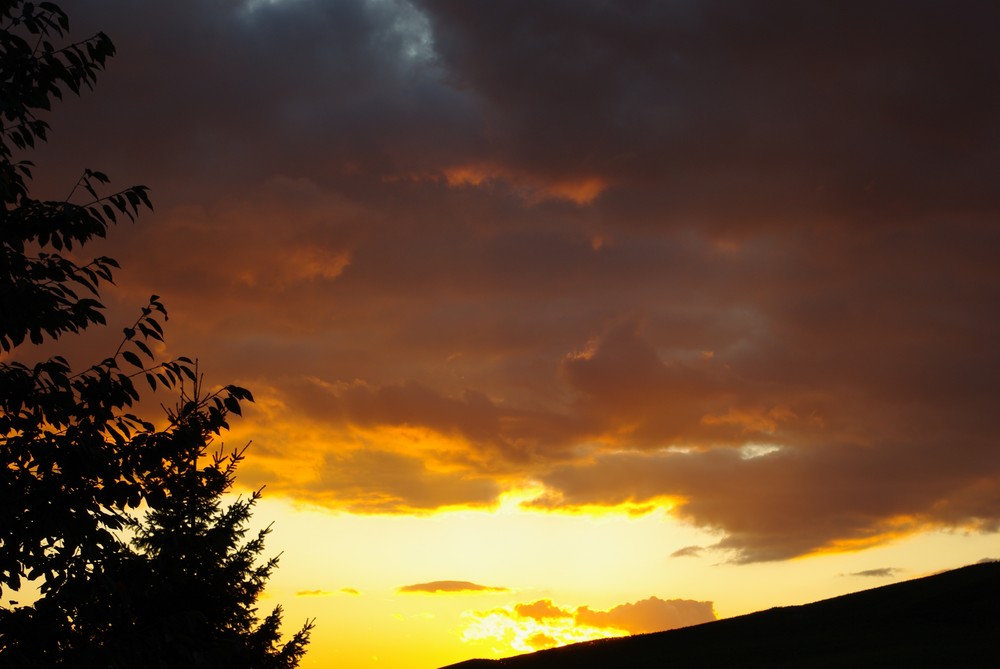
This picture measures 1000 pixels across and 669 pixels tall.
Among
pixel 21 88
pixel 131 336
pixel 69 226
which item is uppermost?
pixel 21 88

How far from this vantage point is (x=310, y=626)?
87.5 ft

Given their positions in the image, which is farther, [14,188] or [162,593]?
[162,593]

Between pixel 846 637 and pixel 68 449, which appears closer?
pixel 68 449

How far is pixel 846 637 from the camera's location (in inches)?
2173

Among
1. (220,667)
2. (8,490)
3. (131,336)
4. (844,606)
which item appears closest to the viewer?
(8,490)

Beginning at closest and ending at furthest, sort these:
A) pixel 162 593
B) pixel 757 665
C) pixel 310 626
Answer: pixel 162 593
pixel 310 626
pixel 757 665

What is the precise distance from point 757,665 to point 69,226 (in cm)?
4815

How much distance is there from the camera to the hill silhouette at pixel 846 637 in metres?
48.2

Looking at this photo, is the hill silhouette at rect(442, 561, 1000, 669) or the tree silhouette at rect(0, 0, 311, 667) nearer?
the tree silhouette at rect(0, 0, 311, 667)

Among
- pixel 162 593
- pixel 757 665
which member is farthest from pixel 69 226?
pixel 757 665

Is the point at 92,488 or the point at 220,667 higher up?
the point at 92,488

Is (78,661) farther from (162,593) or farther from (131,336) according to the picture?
(162,593)

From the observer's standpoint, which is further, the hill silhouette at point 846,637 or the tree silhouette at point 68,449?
the hill silhouette at point 846,637

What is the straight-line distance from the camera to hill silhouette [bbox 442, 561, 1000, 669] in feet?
158
